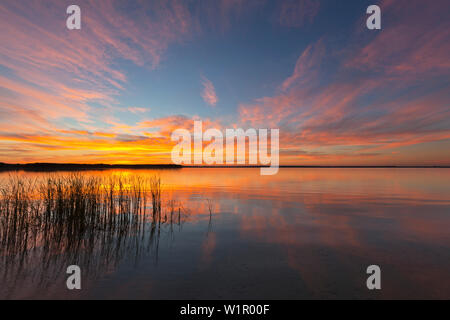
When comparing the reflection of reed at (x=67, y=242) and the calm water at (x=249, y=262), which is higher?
the reflection of reed at (x=67, y=242)

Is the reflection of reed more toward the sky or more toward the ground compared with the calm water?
more toward the sky

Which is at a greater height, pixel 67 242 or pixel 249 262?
pixel 67 242

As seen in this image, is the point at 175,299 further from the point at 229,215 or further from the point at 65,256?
the point at 229,215

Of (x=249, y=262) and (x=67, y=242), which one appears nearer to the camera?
(x=249, y=262)

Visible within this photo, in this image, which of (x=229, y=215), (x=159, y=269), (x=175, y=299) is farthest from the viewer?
(x=229, y=215)

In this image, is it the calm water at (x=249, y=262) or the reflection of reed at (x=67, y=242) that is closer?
the calm water at (x=249, y=262)

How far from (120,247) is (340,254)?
7351 millimetres

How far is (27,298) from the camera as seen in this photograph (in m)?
4.76

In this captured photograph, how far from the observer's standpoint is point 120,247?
7.77 metres

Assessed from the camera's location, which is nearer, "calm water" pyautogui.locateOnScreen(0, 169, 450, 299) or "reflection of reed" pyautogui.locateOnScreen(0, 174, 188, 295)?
"calm water" pyautogui.locateOnScreen(0, 169, 450, 299)

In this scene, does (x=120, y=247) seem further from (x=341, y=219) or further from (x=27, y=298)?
(x=341, y=219)
